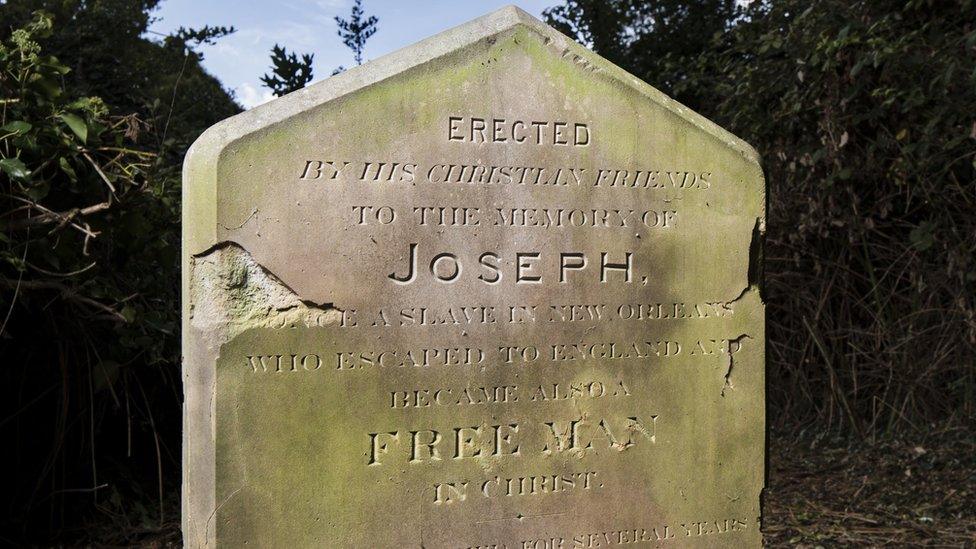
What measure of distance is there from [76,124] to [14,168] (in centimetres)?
30

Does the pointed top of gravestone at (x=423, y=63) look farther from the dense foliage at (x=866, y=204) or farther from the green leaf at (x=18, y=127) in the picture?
the dense foliage at (x=866, y=204)

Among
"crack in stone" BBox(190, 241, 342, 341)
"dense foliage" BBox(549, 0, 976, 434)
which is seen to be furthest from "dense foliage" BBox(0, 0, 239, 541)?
"dense foliage" BBox(549, 0, 976, 434)

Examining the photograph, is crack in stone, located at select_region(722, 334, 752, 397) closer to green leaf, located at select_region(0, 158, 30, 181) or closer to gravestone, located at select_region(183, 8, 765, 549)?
gravestone, located at select_region(183, 8, 765, 549)

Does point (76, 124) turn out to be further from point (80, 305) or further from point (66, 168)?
point (80, 305)

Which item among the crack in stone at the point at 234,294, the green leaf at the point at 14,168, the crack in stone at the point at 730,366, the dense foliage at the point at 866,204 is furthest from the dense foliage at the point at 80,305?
the dense foliage at the point at 866,204

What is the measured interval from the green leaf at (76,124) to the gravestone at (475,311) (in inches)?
38.7

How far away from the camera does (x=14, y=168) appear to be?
3.19m

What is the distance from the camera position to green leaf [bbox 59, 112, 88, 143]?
337cm

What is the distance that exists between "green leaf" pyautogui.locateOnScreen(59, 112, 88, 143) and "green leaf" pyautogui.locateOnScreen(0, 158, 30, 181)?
231 mm

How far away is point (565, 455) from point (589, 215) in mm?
728

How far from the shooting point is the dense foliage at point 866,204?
5191mm

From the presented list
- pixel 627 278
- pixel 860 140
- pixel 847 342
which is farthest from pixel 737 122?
pixel 627 278

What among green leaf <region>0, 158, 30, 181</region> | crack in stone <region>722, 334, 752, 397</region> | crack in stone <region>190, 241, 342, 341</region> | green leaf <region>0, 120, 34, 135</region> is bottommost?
crack in stone <region>722, 334, 752, 397</region>

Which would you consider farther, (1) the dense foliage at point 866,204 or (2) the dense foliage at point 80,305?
(1) the dense foliage at point 866,204
